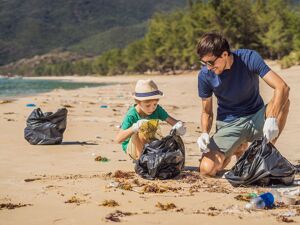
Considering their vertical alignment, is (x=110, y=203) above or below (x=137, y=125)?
below

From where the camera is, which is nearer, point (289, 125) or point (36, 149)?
point (36, 149)

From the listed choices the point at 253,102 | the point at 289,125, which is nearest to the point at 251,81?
the point at 253,102

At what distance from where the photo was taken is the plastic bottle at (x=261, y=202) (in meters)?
4.18

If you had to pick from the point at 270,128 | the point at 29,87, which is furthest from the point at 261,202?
the point at 29,87

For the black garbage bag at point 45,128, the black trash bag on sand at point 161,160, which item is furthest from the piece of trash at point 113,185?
the black garbage bag at point 45,128

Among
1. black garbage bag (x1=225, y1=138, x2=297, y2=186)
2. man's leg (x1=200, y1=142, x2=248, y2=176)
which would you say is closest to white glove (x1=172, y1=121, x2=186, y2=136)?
man's leg (x1=200, y1=142, x2=248, y2=176)

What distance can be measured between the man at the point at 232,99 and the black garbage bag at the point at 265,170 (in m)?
0.38

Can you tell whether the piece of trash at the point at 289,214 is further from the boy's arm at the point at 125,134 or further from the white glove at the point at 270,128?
the boy's arm at the point at 125,134

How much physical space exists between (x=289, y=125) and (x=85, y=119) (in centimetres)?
473

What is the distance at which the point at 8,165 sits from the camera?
6355mm

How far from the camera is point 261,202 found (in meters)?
4.18

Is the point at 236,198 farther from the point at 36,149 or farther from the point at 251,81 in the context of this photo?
the point at 36,149

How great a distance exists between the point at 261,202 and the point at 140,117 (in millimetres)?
2329

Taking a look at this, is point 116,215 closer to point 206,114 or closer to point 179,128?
point 179,128
